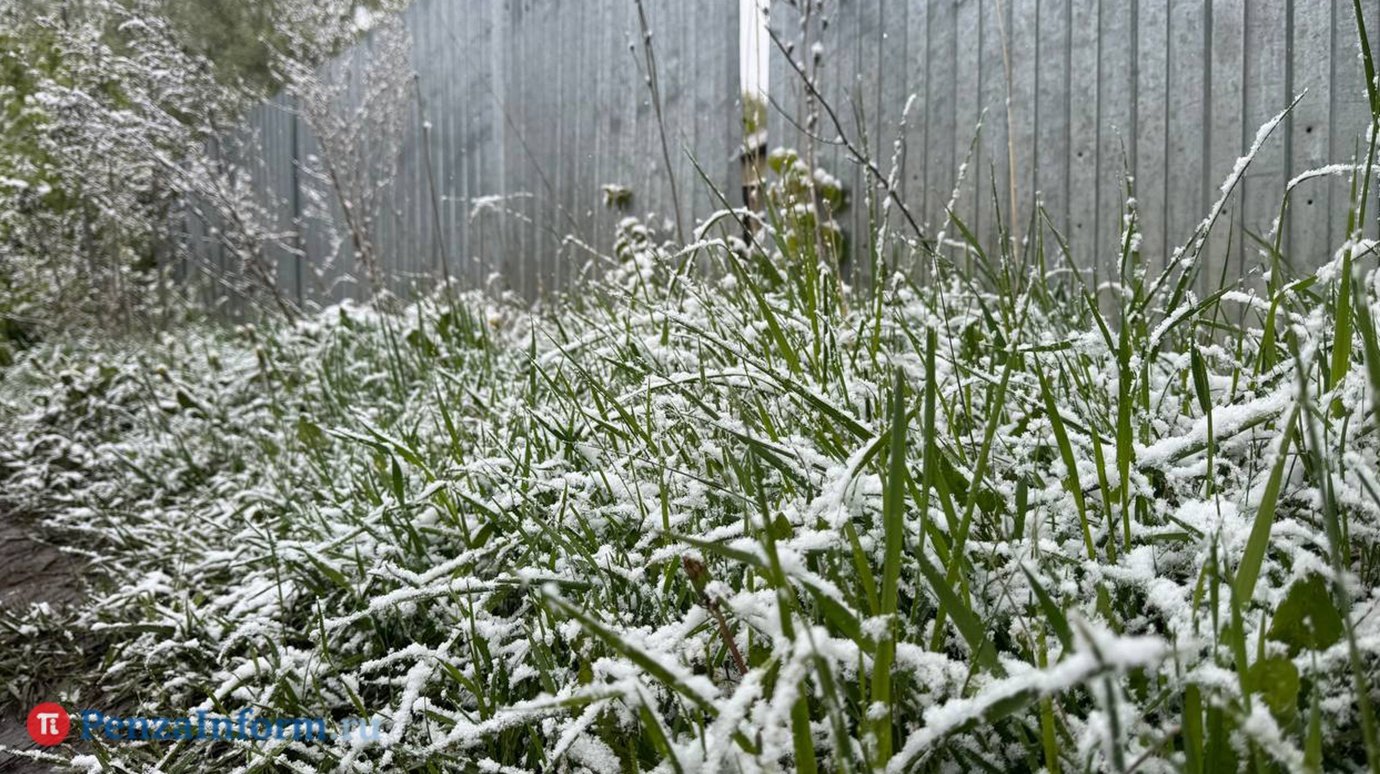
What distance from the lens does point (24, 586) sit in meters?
1.93

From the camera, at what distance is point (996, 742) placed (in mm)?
700

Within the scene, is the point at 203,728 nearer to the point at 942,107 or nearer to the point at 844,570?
the point at 844,570

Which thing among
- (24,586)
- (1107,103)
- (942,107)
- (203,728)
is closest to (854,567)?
(203,728)

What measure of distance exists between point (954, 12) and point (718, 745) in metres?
3.22

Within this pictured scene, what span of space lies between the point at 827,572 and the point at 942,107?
2879mm

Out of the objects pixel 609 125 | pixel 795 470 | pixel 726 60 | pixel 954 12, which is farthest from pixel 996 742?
pixel 609 125

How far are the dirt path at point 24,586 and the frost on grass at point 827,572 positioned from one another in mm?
84

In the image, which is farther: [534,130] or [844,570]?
[534,130]

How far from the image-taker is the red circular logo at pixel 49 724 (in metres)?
1.23

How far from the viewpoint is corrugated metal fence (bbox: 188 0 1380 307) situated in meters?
2.56

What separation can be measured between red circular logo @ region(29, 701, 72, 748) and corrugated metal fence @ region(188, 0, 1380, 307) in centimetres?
113

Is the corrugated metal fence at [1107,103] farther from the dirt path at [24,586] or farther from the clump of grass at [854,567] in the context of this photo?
the dirt path at [24,586]

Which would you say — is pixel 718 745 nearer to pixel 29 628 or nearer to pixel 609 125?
pixel 29 628

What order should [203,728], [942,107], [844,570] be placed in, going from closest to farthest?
[844,570] → [203,728] → [942,107]
